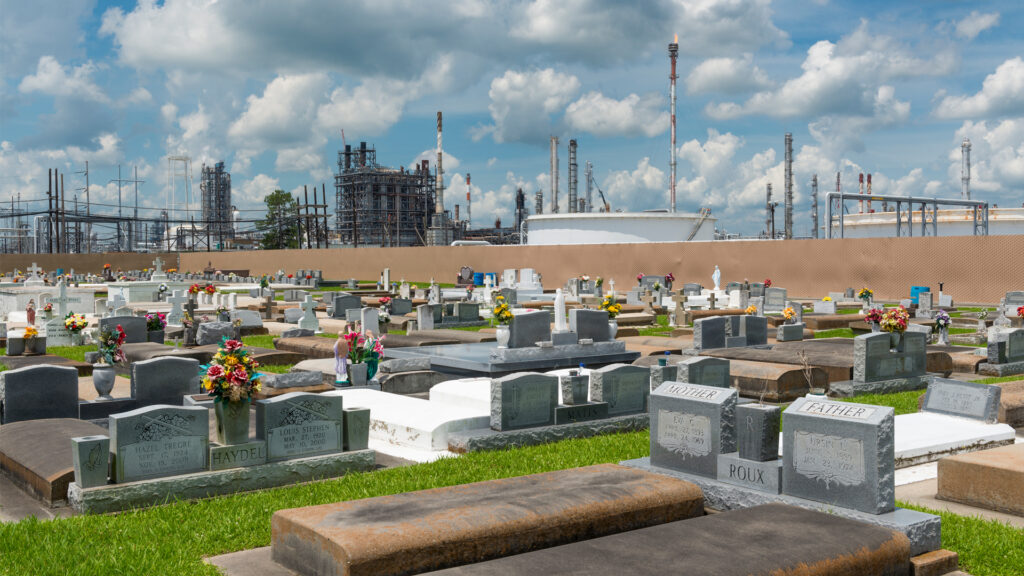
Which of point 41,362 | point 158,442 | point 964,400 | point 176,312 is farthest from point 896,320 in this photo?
point 176,312

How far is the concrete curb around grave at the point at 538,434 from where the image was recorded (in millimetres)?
10227

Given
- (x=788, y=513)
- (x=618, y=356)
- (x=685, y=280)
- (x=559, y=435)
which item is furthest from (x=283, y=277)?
(x=788, y=513)

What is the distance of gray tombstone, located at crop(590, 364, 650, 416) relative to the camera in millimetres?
11656

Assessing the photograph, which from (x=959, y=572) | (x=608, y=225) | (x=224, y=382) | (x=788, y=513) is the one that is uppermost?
(x=608, y=225)

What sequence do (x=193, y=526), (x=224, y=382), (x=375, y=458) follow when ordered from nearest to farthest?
(x=193, y=526) < (x=224, y=382) < (x=375, y=458)

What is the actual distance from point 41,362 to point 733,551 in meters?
15.8

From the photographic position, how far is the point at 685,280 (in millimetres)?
47375

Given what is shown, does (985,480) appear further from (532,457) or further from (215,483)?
(215,483)

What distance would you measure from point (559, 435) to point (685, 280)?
37649mm

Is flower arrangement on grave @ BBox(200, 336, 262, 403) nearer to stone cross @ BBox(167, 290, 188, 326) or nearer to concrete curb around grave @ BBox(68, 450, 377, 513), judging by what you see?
concrete curb around grave @ BBox(68, 450, 377, 513)

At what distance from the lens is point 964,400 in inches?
439

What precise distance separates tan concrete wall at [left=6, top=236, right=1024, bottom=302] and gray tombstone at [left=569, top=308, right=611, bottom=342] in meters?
25.5

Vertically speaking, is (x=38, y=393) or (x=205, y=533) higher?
(x=38, y=393)

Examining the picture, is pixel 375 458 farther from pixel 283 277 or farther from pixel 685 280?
pixel 283 277
